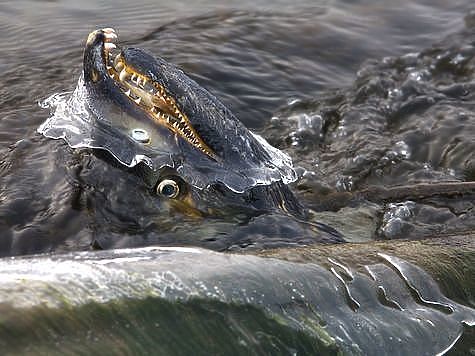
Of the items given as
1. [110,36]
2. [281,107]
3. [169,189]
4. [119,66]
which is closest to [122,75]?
[119,66]

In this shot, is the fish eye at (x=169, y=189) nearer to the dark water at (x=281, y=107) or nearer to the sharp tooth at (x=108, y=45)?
the dark water at (x=281, y=107)

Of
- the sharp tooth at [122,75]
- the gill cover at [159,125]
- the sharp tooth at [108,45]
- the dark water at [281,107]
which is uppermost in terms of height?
the sharp tooth at [108,45]

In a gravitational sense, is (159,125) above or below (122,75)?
below

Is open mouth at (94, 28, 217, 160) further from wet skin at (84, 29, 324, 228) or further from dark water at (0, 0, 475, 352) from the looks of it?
dark water at (0, 0, 475, 352)

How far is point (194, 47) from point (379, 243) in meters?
3.00

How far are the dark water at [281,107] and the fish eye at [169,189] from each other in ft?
0.20

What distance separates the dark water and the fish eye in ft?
0.20

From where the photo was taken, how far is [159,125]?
338cm

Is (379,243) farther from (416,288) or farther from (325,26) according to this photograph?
(325,26)

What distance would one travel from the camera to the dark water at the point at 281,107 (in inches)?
138

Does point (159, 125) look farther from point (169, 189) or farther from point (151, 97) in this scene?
point (169, 189)

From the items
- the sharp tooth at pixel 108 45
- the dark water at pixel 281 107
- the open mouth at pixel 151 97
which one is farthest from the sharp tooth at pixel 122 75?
the dark water at pixel 281 107

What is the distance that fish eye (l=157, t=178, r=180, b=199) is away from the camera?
3501mm

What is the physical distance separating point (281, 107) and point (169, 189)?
1890 millimetres
